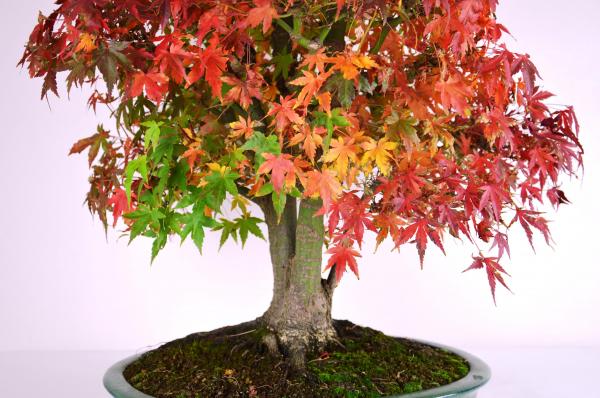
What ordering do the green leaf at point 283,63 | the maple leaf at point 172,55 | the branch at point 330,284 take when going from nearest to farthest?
1. the maple leaf at point 172,55
2. the green leaf at point 283,63
3. the branch at point 330,284

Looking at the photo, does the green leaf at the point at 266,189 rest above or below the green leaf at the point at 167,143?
below

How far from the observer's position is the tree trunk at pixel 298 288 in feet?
5.71

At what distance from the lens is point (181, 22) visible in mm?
1399

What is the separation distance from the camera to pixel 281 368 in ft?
5.41

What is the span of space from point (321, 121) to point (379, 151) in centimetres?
12

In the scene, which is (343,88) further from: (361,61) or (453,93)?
(453,93)

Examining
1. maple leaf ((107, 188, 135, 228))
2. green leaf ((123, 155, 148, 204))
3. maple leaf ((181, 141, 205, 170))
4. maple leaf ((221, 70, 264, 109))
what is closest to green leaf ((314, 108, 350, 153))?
maple leaf ((221, 70, 264, 109))

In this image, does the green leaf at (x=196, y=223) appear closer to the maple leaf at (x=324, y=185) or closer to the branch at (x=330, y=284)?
the maple leaf at (x=324, y=185)

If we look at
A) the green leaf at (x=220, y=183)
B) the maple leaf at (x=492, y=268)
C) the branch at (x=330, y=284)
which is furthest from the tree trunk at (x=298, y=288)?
the maple leaf at (x=492, y=268)

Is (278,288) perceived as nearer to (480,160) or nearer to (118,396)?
(118,396)

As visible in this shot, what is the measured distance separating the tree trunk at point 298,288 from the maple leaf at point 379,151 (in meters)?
0.32

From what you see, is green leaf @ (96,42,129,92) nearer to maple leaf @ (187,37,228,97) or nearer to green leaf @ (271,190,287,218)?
maple leaf @ (187,37,228,97)

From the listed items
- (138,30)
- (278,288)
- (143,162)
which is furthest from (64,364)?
(138,30)

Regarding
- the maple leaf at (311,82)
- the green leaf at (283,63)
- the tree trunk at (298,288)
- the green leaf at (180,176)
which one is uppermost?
the green leaf at (283,63)
